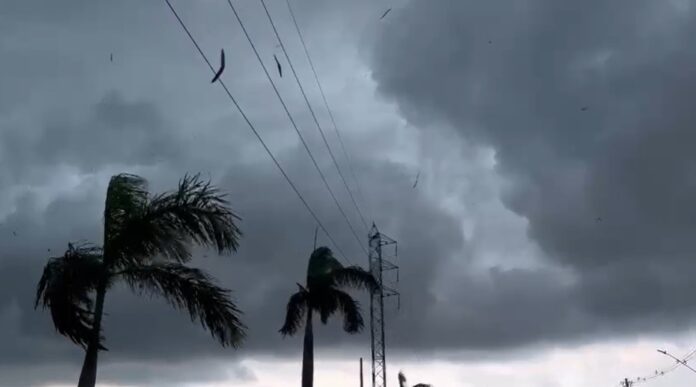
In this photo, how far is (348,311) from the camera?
40938 millimetres

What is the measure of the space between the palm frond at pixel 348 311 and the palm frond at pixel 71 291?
2291 cm

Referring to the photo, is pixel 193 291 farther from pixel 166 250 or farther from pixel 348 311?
pixel 348 311

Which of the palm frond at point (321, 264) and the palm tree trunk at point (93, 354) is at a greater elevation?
the palm frond at point (321, 264)

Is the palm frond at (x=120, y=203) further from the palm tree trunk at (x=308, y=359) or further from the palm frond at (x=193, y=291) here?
the palm tree trunk at (x=308, y=359)

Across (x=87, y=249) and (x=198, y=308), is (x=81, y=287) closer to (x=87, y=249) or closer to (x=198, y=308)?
(x=87, y=249)

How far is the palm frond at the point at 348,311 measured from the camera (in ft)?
134

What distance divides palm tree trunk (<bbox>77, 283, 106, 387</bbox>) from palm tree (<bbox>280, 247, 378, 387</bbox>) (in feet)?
73.9

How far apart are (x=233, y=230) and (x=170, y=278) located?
1.61m

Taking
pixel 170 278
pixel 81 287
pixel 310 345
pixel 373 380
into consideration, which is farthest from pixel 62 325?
pixel 373 380

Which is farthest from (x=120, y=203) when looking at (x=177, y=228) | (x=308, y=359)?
(x=308, y=359)

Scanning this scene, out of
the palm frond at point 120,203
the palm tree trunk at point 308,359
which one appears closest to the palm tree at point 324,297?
the palm tree trunk at point 308,359

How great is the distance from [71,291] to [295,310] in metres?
23.1

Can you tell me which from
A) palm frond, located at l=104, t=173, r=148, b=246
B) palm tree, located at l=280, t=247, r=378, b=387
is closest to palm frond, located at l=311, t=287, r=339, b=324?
palm tree, located at l=280, t=247, r=378, b=387

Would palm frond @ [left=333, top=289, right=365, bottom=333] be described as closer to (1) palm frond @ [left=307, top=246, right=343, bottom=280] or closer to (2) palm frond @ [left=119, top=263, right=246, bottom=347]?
(1) palm frond @ [left=307, top=246, right=343, bottom=280]
